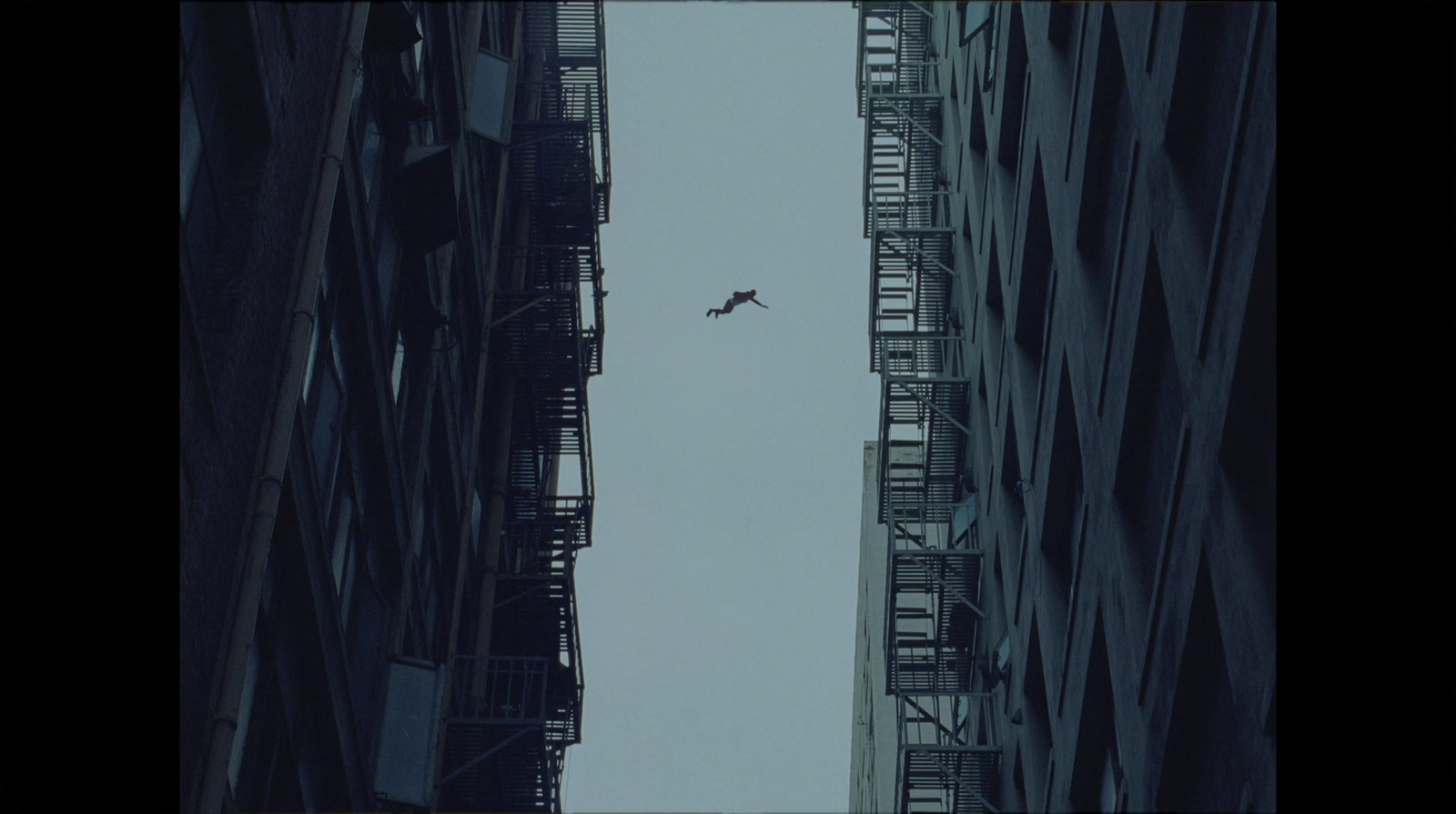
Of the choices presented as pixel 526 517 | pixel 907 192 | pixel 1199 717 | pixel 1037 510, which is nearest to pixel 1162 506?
pixel 1199 717

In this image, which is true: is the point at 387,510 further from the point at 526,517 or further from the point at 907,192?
the point at 907,192

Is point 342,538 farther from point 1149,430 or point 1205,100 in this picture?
point 1205,100

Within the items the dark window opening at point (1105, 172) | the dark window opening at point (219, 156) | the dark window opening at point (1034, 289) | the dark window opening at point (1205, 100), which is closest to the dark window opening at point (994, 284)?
the dark window opening at point (1034, 289)

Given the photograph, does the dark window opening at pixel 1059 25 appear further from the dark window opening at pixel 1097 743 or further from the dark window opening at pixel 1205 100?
the dark window opening at pixel 1097 743

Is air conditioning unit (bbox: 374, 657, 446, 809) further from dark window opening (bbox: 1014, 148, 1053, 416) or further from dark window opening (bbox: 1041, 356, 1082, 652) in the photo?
dark window opening (bbox: 1014, 148, 1053, 416)

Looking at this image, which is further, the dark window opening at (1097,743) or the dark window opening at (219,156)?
the dark window opening at (1097,743)

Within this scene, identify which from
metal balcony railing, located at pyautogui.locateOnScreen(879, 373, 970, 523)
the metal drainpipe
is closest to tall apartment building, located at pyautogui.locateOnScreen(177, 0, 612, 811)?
the metal drainpipe

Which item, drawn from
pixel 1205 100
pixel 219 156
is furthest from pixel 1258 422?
pixel 219 156
